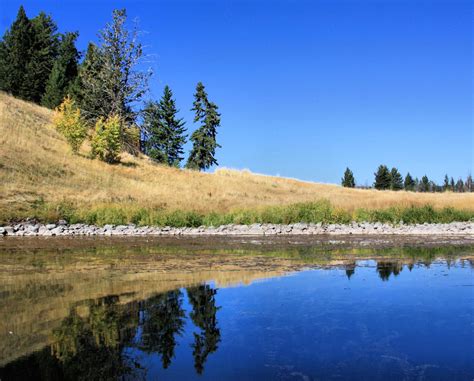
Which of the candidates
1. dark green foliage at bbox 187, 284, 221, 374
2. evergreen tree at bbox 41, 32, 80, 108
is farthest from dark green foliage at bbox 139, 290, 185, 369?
evergreen tree at bbox 41, 32, 80, 108

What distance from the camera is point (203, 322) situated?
8148 millimetres

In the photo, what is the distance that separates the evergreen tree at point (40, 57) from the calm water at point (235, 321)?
2013 inches

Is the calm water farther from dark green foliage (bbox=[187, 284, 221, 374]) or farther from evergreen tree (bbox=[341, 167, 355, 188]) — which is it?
evergreen tree (bbox=[341, 167, 355, 188])

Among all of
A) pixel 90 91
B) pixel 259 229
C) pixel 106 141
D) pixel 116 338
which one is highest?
pixel 90 91

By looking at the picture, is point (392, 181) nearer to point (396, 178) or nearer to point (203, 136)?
point (396, 178)

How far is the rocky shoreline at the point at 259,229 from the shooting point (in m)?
24.7

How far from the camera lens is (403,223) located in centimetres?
2733

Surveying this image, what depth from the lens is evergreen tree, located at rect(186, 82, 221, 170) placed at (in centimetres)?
6412

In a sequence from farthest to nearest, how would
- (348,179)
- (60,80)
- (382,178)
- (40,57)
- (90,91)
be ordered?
1. (348,179)
2. (382,178)
3. (40,57)
4. (60,80)
5. (90,91)

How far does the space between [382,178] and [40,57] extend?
6589 cm

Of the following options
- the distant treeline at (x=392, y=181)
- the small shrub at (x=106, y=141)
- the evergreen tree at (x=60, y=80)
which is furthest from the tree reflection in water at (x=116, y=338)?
the distant treeline at (x=392, y=181)

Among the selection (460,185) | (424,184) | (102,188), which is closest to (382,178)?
(424,184)

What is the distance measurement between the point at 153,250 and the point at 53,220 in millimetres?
9810

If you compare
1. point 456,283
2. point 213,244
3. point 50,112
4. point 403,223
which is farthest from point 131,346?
point 50,112
